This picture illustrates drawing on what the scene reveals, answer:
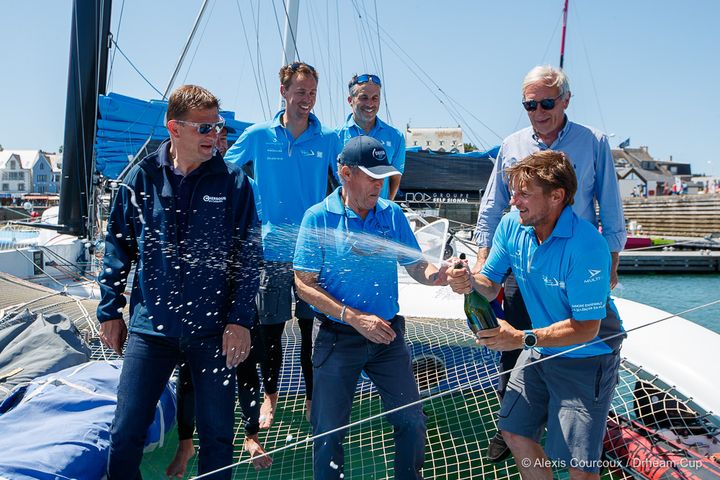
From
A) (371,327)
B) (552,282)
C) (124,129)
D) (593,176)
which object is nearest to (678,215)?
(124,129)

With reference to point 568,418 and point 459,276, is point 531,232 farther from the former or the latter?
point 568,418

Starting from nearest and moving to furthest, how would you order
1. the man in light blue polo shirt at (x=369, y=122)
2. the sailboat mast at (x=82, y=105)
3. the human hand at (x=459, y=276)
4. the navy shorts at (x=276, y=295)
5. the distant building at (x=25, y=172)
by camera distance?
the human hand at (x=459, y=276), the navy shorts at (x=276, y=295), the man in light blue polo shirt at (x=369, y=122), the sailboat mast at (x=82, y=105), the distant building at (x=25, y=172)

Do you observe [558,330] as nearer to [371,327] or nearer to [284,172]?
[371,327]

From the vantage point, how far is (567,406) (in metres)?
2.22

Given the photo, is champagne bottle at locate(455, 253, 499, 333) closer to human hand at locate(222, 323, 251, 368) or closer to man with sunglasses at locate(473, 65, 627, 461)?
man with sunglasses at locate(473, 65, 627, 461)

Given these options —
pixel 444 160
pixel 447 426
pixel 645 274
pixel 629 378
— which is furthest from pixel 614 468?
pixel 645 274

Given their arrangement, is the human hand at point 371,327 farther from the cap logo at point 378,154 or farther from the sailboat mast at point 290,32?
the sailboat mast at point 290,32

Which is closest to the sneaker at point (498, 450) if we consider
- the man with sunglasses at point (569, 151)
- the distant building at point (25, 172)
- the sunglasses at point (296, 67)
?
the man with sunglasses at point (569, 151)

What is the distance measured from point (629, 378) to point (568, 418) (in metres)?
1.76

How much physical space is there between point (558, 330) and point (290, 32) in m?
7.03

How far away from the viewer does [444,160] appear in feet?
37.0

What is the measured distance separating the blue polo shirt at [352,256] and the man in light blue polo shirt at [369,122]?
2.94ft

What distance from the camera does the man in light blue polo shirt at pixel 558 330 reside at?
216 cm

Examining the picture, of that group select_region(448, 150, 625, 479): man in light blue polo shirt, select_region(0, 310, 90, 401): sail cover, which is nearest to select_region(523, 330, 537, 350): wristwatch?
select_region(448, 150, 625, 479): man in light blue polo shirt
